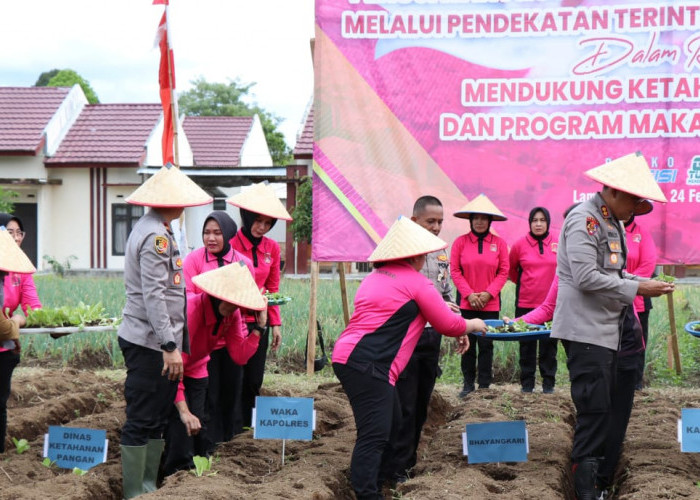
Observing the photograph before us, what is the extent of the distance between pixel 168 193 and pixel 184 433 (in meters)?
1.43

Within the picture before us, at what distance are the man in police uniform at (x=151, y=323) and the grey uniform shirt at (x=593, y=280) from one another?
204 cm

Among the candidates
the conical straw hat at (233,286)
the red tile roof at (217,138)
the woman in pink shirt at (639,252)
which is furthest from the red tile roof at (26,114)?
the conical straw hat at (233,286)

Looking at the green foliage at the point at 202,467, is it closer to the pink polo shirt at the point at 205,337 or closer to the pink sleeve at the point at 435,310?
the pink polo shirt at the point at 205,337

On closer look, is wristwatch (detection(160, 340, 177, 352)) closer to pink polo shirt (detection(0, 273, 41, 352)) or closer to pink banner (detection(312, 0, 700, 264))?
pink polo shirt (detection(0, 273, 41, 352))

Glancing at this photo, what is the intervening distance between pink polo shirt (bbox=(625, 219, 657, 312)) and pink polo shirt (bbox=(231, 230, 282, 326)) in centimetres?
290

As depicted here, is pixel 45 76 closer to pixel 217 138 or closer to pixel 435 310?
pixel 217 138

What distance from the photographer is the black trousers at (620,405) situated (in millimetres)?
4945

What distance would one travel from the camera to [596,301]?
4660mm

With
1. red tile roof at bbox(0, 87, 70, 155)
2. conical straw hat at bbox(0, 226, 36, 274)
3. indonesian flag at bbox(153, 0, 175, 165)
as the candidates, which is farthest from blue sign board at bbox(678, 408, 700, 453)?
red tile roof at bbox(0, 87, 70, 155)

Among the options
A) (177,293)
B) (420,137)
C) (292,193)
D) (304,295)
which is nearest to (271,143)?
(292,193)

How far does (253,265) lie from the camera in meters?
6.44

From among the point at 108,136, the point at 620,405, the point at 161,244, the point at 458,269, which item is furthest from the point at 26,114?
the point at 620,405

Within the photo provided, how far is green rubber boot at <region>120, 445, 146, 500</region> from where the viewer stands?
15.5ft

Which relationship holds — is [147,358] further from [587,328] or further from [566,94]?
[566,94]
